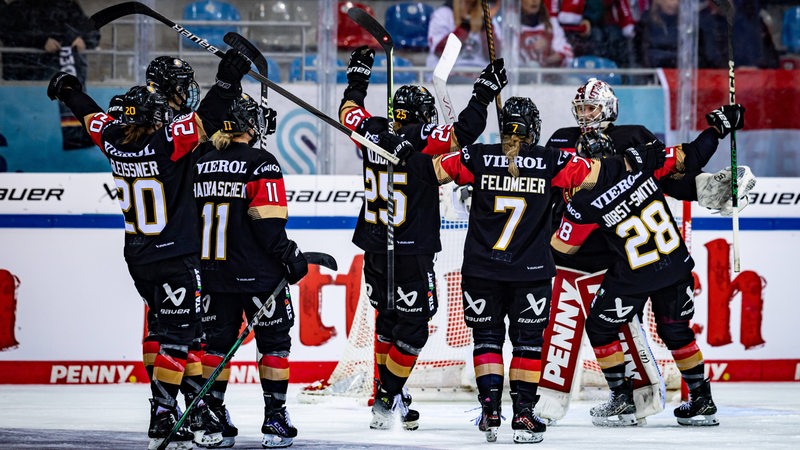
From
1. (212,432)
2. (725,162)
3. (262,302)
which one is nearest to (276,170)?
(262,302)

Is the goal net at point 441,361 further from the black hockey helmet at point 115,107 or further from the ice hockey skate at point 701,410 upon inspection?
the black hockey helmet at point 115,107

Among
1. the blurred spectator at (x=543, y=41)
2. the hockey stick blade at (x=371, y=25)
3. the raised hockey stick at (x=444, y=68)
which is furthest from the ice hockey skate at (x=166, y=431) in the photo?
the blurred spectator at (x=543, y=41)

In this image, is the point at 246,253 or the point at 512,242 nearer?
the point at 246,253

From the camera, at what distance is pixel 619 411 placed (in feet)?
20.7

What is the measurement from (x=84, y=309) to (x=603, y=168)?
11.6ft

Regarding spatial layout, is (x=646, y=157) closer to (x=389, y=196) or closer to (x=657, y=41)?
(x=389, y=196)

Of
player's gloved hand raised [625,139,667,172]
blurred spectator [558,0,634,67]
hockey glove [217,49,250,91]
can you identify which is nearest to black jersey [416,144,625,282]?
player's gloved hand raised [625,139,667,172]

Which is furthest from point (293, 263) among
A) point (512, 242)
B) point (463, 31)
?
point (463, 31)

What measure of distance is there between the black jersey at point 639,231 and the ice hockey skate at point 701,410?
1.89 ft

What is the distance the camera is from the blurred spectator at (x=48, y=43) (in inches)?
312

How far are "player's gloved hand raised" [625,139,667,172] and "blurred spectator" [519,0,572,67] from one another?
2286 millimetres

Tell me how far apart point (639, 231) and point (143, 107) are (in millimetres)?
2365

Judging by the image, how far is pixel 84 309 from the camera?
783cm

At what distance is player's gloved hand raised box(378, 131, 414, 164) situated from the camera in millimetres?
5719
